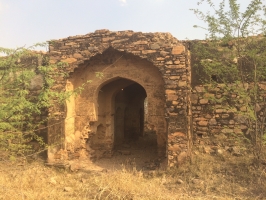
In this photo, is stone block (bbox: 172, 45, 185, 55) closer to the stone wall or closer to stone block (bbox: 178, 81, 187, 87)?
stone block (bbox: 178, 81, 187, 87)

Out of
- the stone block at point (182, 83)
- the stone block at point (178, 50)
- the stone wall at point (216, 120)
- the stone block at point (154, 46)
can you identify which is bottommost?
the stone wall at point (216, 120)

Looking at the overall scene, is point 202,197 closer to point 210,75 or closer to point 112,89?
point 210,75

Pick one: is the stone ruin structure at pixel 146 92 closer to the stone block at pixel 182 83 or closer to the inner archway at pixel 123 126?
the stone block at pixel 182 83

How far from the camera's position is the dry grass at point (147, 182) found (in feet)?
14.8

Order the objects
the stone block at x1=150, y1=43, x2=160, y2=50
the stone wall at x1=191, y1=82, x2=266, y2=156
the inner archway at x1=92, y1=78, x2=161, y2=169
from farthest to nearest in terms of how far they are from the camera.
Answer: the inner archway at x1=92, y1=78, x2=161, y2=169
the stone wall at x1=191, y1=82, x2=266, y2=156
the stone block at x1=150, y1=43, x2=160, y2=50

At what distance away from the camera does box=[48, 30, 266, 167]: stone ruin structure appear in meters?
6.27

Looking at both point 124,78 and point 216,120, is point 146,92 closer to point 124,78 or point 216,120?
point 124,78

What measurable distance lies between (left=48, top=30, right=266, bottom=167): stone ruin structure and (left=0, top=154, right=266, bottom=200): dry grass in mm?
517

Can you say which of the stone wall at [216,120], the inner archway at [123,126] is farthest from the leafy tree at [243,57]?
the inner archway at [123,126]

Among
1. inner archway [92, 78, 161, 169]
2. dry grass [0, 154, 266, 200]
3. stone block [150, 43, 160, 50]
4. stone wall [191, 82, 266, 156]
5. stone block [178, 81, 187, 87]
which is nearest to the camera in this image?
dry grass [0, 154, 266, 200]

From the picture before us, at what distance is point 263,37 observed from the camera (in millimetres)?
5809

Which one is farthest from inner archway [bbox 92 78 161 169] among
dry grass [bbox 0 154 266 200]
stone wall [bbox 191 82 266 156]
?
stone wall [bbox 191 82 266 156]

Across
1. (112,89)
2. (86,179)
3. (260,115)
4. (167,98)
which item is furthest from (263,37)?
(86,179)

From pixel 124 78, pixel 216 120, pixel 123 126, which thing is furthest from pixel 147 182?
pixel 123 126
